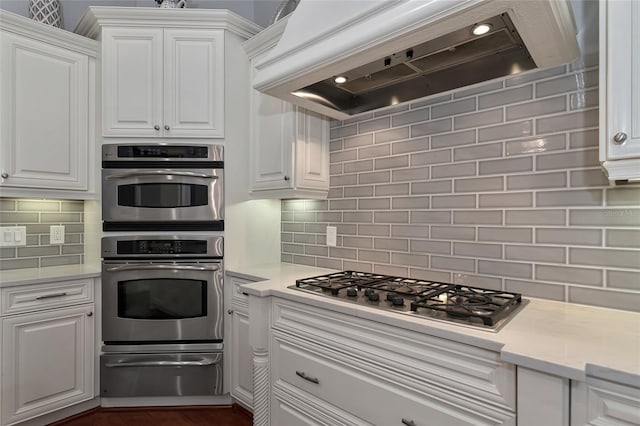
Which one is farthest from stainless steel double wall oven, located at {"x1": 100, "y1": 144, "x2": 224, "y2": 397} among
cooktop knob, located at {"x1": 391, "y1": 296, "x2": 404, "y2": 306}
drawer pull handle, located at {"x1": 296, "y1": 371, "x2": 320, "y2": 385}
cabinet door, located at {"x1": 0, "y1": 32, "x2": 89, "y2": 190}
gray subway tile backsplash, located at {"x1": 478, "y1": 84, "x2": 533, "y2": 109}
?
gray subway tile backsplash, located at {"x1": 478, "y1": 84, "x2": 533, "y2": 109}

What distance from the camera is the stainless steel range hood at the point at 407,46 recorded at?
104 cm

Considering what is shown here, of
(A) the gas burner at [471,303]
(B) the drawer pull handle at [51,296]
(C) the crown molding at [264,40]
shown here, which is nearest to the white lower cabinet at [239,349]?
(B) the drawer pull handle at [51,296]

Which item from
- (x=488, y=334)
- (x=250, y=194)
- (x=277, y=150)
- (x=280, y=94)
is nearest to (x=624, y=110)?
(x=488, y=334)

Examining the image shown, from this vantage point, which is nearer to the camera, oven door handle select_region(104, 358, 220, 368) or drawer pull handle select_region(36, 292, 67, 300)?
drawer pull handle select_region(36, 292, 67, 300)

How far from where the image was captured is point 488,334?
3.22 feet

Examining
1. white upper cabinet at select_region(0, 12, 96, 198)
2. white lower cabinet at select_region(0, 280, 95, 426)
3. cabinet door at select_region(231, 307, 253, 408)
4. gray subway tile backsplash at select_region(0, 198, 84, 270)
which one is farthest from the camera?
gray subway tile backsplash at select_region(0, 198, 84, 270)

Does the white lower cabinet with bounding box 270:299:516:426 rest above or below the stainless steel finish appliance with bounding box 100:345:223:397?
above

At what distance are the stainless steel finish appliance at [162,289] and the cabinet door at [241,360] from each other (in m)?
0.11

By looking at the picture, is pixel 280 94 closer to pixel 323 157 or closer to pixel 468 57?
pixel 323 157

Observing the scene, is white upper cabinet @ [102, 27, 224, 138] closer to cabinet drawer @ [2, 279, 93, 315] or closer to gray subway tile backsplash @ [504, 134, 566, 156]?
cabinet drawer @ [2, 279, 93, 315]

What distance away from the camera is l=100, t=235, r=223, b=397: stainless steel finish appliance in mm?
2139

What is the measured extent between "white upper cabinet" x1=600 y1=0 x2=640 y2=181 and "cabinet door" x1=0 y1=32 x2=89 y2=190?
269 cm

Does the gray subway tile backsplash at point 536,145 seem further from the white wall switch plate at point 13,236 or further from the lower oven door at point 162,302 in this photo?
the white wall switch plate at point 13,236

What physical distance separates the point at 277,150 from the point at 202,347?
1.34 meters
